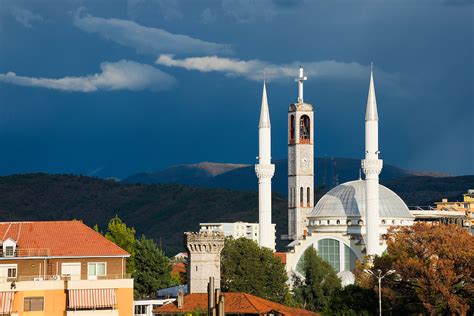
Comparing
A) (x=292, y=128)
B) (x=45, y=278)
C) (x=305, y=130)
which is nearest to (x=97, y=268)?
(x=45, y=278)

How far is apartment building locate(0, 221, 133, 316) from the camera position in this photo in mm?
62219

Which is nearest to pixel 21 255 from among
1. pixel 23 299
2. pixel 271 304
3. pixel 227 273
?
pixel 23 299

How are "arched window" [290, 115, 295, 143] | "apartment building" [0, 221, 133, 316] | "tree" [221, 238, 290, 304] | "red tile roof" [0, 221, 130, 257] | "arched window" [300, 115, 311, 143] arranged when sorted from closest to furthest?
"apartment building" [0, 221, 133, 316] → "red tile roof" [0, 221, 130, 257] → "tree" [221, 238, 290, 304] → "arched window" [300, 115, 311, 143] → "arched window" [290, 115, 295, 143]

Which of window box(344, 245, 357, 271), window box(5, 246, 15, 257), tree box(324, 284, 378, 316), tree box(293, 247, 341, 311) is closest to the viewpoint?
window box(5, 246, 15, 257)

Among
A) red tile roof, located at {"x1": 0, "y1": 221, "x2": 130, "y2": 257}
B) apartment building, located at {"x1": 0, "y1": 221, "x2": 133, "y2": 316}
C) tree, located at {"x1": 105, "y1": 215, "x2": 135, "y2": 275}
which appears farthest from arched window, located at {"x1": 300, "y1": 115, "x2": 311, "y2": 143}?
apartment building, located at {"x1": 0, "y1": 221, "x2": 133, "y2": 316}

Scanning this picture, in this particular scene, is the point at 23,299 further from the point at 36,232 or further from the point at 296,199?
the point at 296,199

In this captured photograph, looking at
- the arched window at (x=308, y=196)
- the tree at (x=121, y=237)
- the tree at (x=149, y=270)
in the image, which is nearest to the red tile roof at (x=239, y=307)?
the tree at (x=149, y=270)

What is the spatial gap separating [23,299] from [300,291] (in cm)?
4489

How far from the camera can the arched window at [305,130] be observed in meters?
138

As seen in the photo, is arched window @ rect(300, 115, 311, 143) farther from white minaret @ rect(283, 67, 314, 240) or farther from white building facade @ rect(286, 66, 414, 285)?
white building facade @ rect(286, 66, 414, 285)

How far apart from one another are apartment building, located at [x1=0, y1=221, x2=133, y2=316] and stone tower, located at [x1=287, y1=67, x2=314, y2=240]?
6489cm

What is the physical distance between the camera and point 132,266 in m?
103

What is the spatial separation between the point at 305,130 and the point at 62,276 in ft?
251

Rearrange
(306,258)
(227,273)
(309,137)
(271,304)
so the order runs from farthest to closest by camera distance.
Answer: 1. (309,137)
2. (306,258)
3. (227,273)
4. (271,304)
